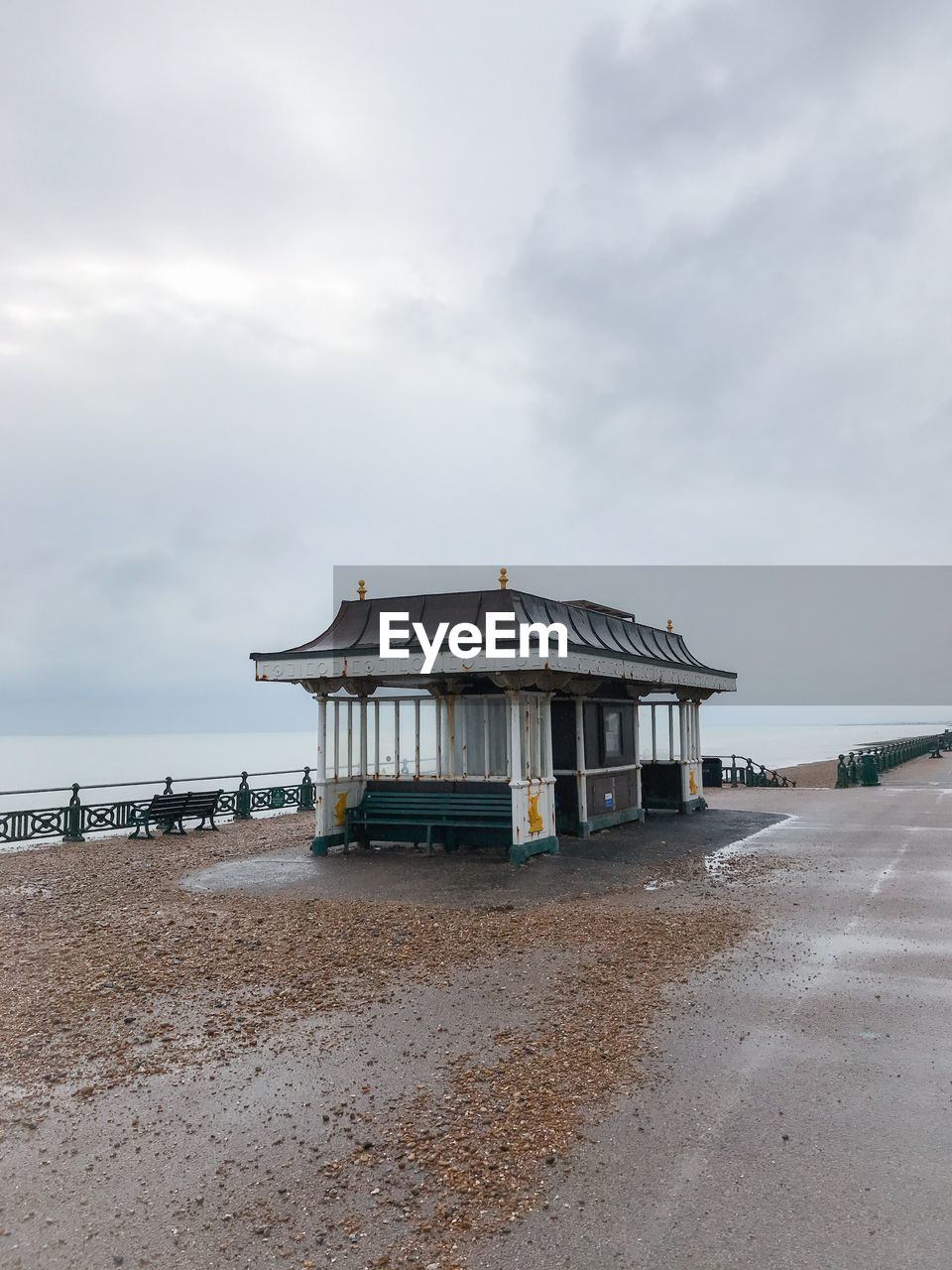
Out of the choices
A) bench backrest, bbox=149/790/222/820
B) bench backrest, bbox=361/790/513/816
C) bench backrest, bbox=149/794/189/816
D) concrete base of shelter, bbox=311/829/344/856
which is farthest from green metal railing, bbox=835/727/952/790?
bench backrest, bbox=149/794/189/816

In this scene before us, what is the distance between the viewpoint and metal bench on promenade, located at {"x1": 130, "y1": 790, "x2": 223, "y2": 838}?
66.3 feet

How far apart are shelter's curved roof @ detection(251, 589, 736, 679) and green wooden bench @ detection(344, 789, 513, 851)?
2.90 metres

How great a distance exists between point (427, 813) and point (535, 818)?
2.02 metres

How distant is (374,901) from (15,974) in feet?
14.7

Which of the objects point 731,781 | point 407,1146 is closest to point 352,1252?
point 407,1146

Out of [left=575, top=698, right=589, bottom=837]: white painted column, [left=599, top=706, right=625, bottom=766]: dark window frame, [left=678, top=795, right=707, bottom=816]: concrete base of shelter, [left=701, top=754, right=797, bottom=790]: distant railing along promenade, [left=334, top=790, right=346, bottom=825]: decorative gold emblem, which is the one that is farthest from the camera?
[left=701, top=754, right=797, bottom=790]: distant railing along promenade

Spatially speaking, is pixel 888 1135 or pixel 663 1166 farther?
pixel 888 1135

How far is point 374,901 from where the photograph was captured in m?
11.6

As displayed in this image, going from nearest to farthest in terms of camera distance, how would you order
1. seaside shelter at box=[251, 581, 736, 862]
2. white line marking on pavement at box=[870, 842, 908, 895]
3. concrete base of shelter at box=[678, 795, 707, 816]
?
white line marking on pavement at box=[870, 842, 908, 895]
seaside shelter at box=[251, 581, 736, 862]
concrete base of shelter at box=[678, 795, 707, 816]

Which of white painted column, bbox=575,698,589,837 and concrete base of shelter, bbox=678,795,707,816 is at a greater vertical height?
white painted column, bbox=575,698,589,837

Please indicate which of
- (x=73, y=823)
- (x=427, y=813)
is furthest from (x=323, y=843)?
(x=73, y=823)

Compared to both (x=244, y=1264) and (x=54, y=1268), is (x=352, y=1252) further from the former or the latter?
(x=54, y=1268)

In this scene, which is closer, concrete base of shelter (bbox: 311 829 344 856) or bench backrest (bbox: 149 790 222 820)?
concrete base of shelter (bbox: 311 829 344 856)

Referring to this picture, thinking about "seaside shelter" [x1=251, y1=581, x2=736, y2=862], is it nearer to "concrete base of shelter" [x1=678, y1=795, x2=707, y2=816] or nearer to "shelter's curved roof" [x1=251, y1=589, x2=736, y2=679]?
"shelter's curved roof" [x1=251, y1=589, x2=736, y2=679]
